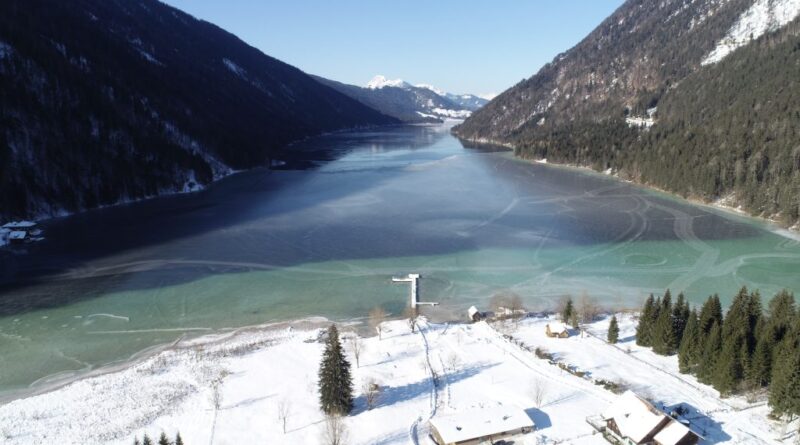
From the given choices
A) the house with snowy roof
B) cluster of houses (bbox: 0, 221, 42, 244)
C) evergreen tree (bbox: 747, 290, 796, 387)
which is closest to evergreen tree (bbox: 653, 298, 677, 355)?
evergreen tree (bbox: 747, 290, 796, 387)

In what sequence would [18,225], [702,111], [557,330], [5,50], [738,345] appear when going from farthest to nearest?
[702,111] < [5,50] < [18,225] < [557,330] < [738,345]

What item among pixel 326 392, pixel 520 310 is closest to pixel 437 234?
pixel 520 310

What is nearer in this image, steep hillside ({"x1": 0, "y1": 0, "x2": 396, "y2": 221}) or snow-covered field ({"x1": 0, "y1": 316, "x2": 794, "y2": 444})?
snow-covered field ({"x1": 0, "y1": 316, "x2": 794, "y2": 444})

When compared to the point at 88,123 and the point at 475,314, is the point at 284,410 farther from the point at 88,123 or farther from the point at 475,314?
the point at 88,123

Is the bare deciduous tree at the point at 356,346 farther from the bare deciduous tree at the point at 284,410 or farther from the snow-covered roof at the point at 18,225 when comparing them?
the snow-covered roof at the point at 18,225

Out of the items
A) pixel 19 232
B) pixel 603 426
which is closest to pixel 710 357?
pixel 603 426

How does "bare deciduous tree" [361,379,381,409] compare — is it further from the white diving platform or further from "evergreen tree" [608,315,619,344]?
"evergreen tree" [608,315,619,344]
